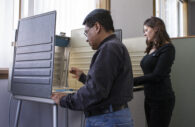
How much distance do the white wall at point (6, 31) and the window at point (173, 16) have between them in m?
2.32

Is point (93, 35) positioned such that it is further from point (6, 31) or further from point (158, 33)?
A: point (6, 31)

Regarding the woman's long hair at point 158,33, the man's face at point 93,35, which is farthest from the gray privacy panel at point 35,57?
the woman's long hair at point 158,33

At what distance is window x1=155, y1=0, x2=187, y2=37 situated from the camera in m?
3.99

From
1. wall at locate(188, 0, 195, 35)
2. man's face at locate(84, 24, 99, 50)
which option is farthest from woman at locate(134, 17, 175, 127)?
wall at locate(188, 0, 195, 35)

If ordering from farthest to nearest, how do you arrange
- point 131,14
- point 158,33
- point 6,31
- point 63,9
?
point 131,14 < point 63,9 < point 6,31 < point 158,33

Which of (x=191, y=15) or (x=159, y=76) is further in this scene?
(x=191, y=15)

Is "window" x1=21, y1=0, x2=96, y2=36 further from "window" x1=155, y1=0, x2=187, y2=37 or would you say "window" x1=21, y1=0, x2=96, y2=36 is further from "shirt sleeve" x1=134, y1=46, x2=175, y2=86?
"window" x1=155, y1=0, x2=187, y2=37

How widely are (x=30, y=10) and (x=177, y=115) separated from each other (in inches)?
77.1

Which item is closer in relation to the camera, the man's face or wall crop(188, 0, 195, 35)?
the man's face

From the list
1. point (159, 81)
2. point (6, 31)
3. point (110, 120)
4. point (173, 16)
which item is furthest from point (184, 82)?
point (173, 16)

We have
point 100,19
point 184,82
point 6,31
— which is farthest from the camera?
point 184,82

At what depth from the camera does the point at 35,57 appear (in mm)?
1645

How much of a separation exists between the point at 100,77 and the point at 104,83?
3 cm

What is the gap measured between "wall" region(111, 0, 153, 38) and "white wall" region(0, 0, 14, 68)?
1.37 meters
